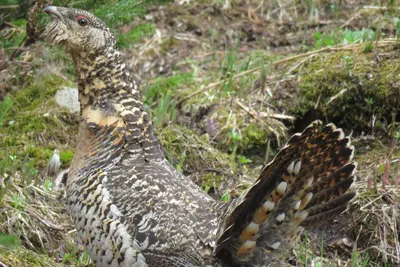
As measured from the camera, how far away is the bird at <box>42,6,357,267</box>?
427 cm

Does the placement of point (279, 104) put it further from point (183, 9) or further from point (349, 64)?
point (183, 9)

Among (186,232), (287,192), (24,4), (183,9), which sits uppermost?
(24,4)

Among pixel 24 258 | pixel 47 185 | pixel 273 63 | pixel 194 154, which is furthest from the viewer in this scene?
pixel 273 63

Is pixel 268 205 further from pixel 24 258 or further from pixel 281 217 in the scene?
pixel 24 258

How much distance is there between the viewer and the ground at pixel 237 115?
583 cm

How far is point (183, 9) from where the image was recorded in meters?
10.0

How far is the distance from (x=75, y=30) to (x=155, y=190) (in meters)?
1.33

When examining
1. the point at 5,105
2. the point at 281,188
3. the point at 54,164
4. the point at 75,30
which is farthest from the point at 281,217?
the point at 5,105

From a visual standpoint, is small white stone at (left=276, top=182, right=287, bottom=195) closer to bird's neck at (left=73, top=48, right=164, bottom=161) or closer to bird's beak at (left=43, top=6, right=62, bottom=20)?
bird's neck at (left=73, top=48, right=164, bottom=161)

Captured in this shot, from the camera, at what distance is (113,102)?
5191 mm

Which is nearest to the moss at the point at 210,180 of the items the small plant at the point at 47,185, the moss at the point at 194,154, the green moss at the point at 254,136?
the moss at the point at 194,154

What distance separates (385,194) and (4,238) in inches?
150

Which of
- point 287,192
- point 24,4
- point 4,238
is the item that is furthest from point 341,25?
point 4,238

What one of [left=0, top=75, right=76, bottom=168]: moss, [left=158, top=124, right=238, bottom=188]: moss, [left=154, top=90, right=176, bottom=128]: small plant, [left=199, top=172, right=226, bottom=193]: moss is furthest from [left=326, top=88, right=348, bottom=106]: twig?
[left=0, top=75, right=76, bottom=168]: moss
